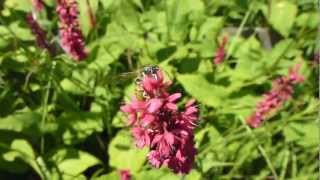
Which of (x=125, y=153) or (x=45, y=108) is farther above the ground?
(x=45, y=108)

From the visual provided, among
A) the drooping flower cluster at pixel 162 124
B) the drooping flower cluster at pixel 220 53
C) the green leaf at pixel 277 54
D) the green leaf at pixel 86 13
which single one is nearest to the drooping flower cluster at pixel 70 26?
the green leaf at pixel 86 13

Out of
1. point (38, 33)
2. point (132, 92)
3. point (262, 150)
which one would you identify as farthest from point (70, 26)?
point (262, 150)

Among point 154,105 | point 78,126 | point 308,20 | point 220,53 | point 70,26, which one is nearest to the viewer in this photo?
point 154,105

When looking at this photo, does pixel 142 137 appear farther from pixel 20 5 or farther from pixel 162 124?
pixel 20 5

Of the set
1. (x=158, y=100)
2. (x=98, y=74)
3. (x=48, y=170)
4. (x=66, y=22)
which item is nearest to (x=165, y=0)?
(x=98, y=74)

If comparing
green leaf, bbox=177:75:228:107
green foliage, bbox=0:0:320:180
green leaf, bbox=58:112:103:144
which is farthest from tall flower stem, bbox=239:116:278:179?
green leaf, bbox=58:112:103:144

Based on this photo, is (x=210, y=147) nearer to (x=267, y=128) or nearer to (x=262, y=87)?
(x=267, y=128)

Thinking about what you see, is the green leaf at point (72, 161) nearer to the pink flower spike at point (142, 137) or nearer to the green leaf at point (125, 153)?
the green leaf at point (125, 153)
